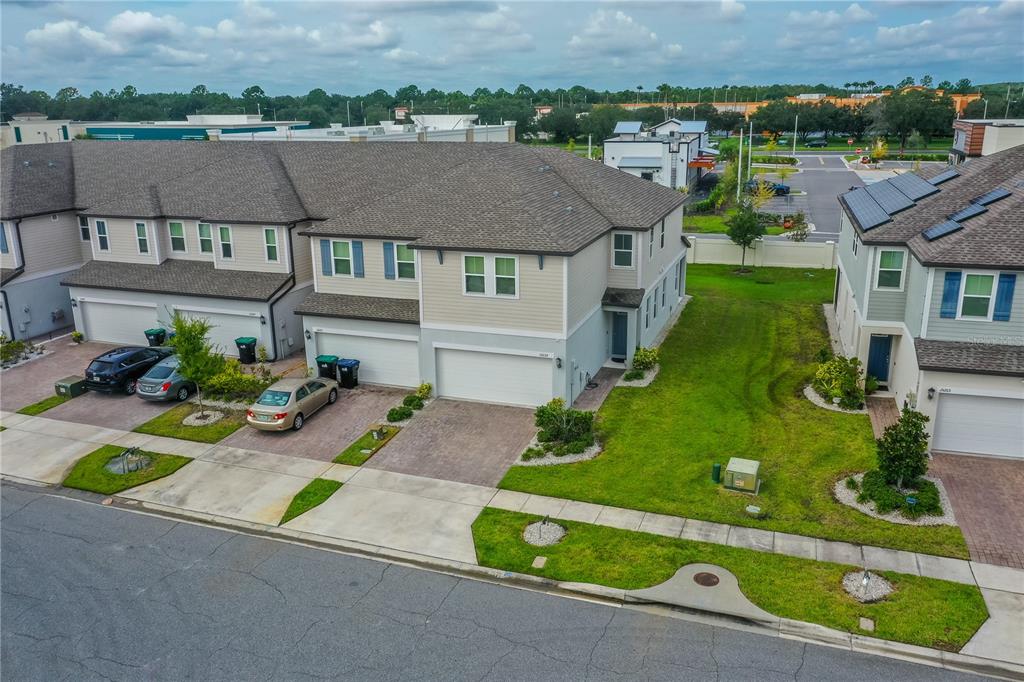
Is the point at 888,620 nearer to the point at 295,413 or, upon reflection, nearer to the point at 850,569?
the point at 850,569

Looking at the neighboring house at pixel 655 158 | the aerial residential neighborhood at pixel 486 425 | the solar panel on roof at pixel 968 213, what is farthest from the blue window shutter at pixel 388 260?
the neighboring house at pixel 655 158

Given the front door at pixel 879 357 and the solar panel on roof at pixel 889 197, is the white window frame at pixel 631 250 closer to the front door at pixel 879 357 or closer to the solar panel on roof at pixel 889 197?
the front door at pixel 879 357

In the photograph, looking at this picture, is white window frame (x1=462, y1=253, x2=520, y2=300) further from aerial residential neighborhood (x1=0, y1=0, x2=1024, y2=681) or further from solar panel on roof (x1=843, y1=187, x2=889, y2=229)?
solar panel on roof (x1=843, y1=187, x2=889, y2=229)

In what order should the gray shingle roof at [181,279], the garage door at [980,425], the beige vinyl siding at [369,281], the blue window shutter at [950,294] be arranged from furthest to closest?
the gray shingle roof at [181,279] → the beige vinyl siding at [369,281] → the blue window shutter at [950,294] → the garage door at [980,425]

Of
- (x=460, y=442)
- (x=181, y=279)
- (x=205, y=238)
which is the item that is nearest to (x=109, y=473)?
(x=460, y=442)

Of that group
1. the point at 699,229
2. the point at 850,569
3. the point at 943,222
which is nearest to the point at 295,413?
the point at 850,569
